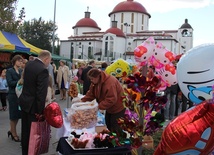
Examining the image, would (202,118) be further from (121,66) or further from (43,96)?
(121,66)

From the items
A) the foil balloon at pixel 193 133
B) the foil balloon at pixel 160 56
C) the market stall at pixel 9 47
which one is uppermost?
the market stall at pixel 9 47

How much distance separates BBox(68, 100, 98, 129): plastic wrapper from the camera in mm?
3693

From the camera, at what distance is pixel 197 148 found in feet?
6.25

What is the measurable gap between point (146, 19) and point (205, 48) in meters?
68.6

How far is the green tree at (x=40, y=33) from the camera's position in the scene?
Result: 4662cm

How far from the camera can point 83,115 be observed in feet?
12.1

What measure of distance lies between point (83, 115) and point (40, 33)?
45801 millimetres

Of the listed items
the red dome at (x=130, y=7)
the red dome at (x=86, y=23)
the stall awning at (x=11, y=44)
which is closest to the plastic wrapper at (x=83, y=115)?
the stall awning at (x=11, y=44)

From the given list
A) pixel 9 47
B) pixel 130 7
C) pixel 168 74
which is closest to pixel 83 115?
pixel 168 74

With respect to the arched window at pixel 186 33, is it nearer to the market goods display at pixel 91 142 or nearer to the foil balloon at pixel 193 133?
the market goods display at pixel 91 142

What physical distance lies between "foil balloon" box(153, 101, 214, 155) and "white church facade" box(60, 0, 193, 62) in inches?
1984

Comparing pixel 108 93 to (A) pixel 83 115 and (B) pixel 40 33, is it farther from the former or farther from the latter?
(B) pixel 40 33

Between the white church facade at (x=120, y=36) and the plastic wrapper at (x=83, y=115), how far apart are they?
159 feet

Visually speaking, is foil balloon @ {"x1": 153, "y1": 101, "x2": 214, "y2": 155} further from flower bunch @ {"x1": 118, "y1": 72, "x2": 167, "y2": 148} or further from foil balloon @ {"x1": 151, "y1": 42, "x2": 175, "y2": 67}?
foil balloon @ {"x1": 151, "y1": 42, "x2": 175, "y2": 67}
